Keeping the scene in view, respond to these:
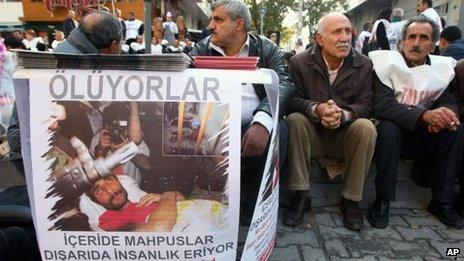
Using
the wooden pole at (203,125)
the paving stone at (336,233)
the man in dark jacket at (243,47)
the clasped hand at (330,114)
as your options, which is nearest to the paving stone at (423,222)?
the paving stone at (336,233)

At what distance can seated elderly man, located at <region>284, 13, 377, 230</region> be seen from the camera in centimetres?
297

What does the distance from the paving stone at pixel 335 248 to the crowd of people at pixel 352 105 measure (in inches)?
10.5

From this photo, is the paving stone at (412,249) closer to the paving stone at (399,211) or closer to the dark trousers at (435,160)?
the dark trousers at (435,160)

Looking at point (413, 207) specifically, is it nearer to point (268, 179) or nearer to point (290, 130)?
point (290, 130)

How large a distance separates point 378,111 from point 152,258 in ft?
7.10

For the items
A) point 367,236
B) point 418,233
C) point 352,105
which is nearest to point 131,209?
point 367,236

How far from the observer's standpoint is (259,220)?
6.42 ft

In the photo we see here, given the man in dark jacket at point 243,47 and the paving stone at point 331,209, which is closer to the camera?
the man in dark jacket at point 243,47

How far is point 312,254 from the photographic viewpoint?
8.68 feet

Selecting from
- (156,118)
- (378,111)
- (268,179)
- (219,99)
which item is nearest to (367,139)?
(378,111)

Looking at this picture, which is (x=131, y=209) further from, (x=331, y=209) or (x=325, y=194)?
(x=325, y=194)

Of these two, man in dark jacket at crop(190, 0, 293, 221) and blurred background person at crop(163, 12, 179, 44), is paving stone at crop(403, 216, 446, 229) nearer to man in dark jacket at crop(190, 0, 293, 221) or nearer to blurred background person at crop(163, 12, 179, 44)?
man in dark jacket at crop(190, 0, 293, 221)

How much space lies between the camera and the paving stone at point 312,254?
2.60 metres

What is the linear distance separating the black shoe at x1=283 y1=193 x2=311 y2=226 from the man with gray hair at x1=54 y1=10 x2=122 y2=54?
1.75 meters
